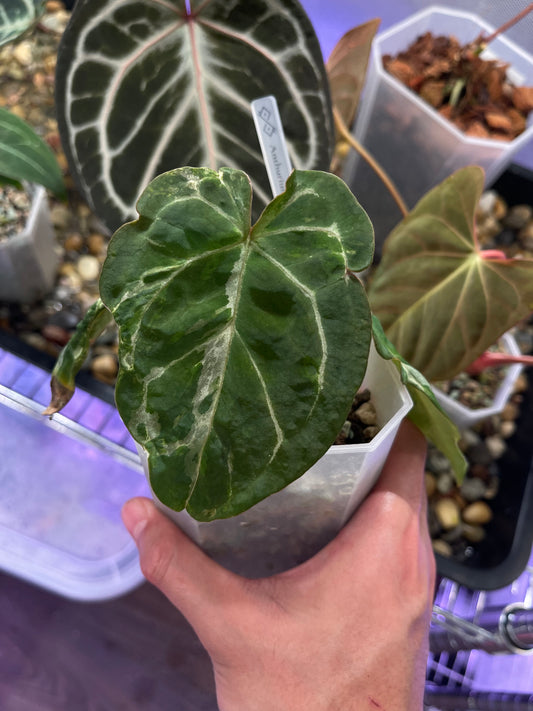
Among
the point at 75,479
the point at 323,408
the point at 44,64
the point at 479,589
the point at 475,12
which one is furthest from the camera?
the point at 44,64

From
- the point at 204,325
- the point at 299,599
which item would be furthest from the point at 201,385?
the point at 299,599

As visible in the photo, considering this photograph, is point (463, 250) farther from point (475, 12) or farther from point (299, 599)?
point (475, 12)

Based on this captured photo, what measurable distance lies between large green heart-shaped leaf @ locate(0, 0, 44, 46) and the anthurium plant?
18.7 inches

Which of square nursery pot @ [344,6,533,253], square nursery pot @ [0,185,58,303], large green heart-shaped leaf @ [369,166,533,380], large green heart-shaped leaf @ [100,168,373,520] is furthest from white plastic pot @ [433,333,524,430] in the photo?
square nursery pot @ [0,185,58,303]

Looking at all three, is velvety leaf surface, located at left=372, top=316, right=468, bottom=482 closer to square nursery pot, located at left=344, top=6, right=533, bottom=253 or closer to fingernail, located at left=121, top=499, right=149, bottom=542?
fingernail, located at left=121, top=499, right=149, bottom=542

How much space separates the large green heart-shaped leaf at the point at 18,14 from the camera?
0.76m

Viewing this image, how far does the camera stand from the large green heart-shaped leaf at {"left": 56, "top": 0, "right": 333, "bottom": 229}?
0.67 metres

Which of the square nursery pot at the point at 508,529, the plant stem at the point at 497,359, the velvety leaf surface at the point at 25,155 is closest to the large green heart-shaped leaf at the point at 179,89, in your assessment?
the velvety leaf surface at the point at 25,155

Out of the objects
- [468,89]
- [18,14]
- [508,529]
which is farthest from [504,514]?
[18,14]

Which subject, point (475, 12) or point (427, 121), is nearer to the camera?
point (427, 121)

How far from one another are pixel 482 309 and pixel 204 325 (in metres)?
0.40

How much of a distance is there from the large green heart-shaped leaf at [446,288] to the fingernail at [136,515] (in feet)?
1.13

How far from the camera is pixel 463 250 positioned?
73 cm

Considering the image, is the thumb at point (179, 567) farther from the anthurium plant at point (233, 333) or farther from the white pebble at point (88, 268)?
the white pebble at point (88, 268)
